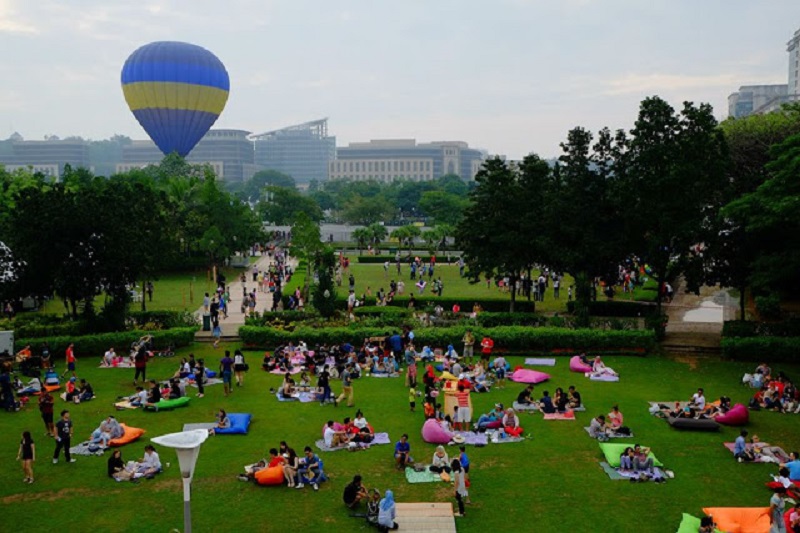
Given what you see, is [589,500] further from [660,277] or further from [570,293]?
[570,293]

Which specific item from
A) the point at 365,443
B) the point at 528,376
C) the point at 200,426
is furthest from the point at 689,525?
the point at 200,426

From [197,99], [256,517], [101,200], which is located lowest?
[256,517]

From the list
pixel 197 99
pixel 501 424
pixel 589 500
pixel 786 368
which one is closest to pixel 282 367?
pixel 501 424

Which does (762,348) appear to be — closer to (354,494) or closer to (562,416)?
(562,416)

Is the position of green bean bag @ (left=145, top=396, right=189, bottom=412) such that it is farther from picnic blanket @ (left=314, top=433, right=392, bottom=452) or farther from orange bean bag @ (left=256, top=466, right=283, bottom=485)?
orange bean bag @ (left=256, top=466, right=283, bottom=485)

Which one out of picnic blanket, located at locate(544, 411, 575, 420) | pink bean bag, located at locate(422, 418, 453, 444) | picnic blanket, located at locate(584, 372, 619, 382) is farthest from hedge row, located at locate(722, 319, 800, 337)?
pink bean bag, located at locate(422, 418, 453, 444)

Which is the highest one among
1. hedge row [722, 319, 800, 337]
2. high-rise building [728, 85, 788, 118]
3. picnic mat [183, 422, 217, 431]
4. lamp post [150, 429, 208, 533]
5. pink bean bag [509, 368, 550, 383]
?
high-rise building [728, 85, 788, 118]

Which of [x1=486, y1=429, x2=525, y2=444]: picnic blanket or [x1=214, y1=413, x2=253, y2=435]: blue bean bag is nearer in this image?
[x1=486, y1=429, x2=525, y2=444]: picnic blanket
